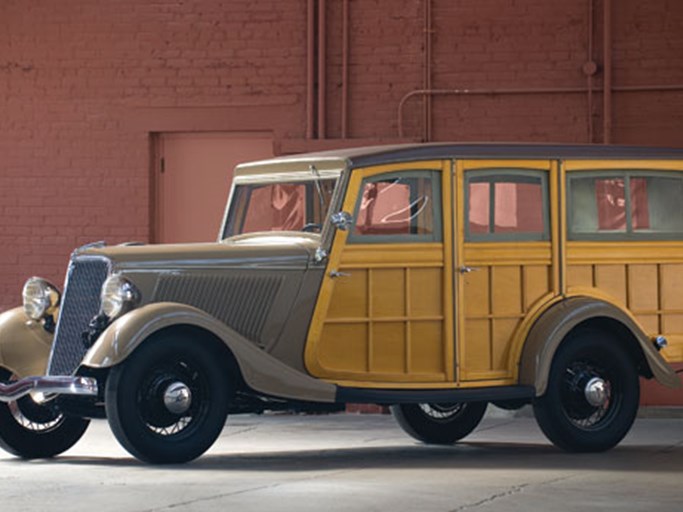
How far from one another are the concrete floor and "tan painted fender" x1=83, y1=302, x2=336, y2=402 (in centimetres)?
42

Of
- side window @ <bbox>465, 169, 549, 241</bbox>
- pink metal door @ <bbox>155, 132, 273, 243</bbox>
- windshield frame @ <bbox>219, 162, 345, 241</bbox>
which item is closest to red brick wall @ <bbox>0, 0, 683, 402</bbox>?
pink metal door @ <bbox>155, 132, 273, 243</bbox>

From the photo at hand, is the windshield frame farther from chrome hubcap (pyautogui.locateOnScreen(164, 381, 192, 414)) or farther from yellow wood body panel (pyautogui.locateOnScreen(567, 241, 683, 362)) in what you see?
yellow wood body panel (pyautogui.locateOnScreen(567, 241, 683, 362))

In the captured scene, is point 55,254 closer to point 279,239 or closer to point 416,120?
point 416,120

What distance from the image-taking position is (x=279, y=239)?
9688mm

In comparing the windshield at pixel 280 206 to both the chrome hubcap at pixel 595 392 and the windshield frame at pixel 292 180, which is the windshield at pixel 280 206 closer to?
the windshield frame at pixel 292 180

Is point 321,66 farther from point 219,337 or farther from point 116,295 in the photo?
point 219,337

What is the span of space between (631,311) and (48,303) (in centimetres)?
344

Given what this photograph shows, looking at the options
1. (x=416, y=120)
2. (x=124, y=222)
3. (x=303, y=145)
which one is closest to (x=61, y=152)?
(x=124, y=222)

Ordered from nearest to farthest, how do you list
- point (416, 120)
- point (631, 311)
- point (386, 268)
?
point (386, 268) < point (631, 311) < point (416, 120)

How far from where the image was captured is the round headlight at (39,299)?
31.9ft

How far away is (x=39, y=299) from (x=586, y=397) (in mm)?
3214

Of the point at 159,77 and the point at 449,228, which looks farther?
the point at 159,77

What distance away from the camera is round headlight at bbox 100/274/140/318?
29.2ft

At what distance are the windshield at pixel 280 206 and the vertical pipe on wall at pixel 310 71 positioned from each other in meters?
3.04
